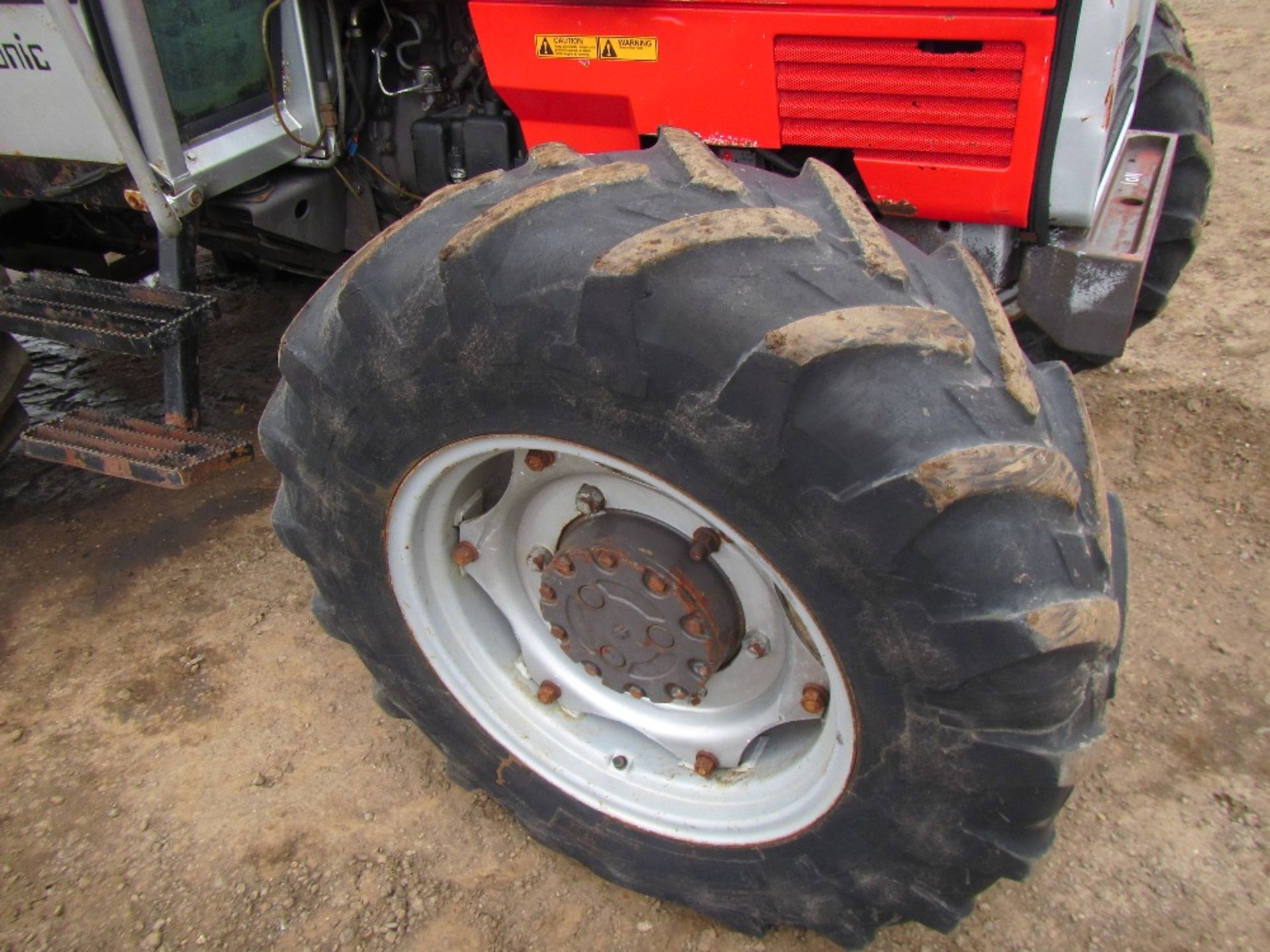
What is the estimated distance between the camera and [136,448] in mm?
2406

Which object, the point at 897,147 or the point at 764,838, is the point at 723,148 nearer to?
the point at 897,147

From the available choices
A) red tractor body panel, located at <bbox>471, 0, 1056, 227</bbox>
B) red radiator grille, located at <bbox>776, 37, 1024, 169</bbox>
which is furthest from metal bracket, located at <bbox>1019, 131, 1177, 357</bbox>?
red radiator grille, located at <bbox>776, 37, 1024, 169</bbox>

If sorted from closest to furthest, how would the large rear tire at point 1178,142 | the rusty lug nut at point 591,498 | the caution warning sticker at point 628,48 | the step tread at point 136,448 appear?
the rusty lug nut at point 591,498 < the caution warning sticker at point 628,48 < the step tread at point 136,448 < the large rear tire at point 1178,142

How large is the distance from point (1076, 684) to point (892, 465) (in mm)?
409

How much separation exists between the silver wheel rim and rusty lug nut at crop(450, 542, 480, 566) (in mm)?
11

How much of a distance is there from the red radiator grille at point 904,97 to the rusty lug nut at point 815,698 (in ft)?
3.29

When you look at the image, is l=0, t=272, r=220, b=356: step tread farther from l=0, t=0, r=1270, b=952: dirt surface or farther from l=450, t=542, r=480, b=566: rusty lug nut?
l=450, t=542, r=480, b=566: rusty lug nut

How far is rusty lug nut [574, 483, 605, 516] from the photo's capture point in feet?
5.55

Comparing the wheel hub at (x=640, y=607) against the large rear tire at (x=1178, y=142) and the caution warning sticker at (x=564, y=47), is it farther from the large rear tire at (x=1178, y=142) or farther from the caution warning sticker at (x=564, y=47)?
the large rear tire at (x=1178, y=142)

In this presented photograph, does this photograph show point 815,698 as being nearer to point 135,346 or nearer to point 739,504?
point 739,504

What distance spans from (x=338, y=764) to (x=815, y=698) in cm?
124

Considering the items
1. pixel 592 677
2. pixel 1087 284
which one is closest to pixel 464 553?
pixel 592 677

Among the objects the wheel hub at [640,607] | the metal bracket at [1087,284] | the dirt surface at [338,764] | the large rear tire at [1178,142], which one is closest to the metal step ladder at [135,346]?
the dirt surface at [338,764]

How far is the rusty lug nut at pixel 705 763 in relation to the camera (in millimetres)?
1773
